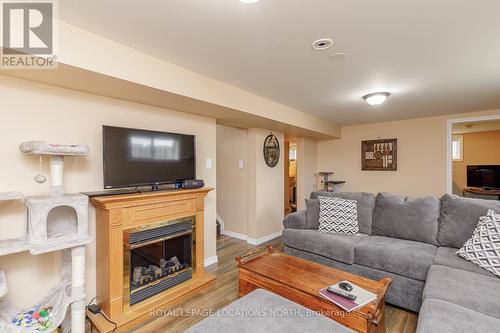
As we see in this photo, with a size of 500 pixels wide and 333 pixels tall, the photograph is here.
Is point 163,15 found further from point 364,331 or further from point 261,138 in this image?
point 261,138

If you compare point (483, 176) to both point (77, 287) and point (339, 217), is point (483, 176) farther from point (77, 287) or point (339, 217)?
point (77, 287)

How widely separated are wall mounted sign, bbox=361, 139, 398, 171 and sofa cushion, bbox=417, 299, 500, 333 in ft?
12.8

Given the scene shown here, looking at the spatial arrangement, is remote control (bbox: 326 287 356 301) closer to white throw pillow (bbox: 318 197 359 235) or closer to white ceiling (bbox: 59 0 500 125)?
white throw pillow (bbox: 318 197 359 235)

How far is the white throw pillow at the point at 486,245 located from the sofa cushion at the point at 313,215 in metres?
1.36

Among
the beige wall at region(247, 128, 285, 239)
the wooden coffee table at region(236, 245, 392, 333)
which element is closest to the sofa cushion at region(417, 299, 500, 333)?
the wooden coffee table at region(236, 245, 392, 333)

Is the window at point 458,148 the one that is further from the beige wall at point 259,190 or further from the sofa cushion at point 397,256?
the sofa cushion at point 397,256

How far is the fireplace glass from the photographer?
214cm

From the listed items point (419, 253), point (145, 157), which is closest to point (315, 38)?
point (145, 157)

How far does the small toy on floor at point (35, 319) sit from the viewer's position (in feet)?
5.18

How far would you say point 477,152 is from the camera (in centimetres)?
608

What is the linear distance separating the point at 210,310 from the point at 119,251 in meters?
0.96

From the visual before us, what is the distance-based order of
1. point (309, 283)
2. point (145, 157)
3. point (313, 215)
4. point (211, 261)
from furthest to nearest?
point (211, 261) → point (313, 215) → point (145, 157) → point (309, 283)

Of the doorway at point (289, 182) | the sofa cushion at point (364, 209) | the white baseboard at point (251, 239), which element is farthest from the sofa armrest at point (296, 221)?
the doorway at point (289, 182)

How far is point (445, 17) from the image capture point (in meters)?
1.48
